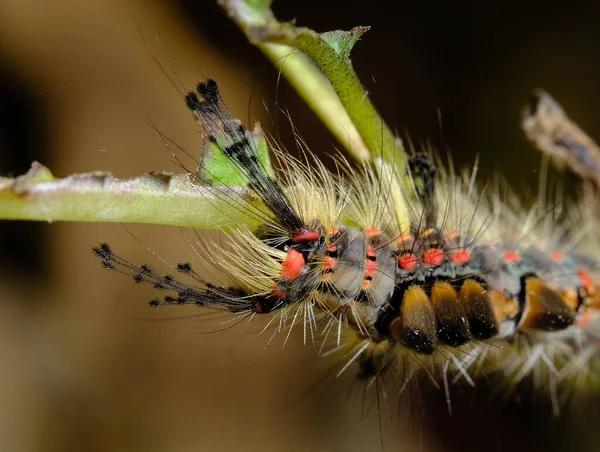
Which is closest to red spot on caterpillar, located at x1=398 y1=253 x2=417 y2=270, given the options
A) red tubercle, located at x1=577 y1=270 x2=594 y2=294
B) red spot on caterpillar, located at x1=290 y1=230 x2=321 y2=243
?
red spot on caterpillar, located at x1=290 y1=230 x2=321 y2=243

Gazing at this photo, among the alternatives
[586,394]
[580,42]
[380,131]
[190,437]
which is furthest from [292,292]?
[580,42]

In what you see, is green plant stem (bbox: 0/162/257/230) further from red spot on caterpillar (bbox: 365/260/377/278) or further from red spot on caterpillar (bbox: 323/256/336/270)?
red spot on caterpillar (bbox: 365/260/377/278)

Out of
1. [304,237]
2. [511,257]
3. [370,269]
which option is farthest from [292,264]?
[511,257]

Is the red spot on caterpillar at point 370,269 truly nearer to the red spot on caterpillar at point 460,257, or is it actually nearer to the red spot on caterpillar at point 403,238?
the red spot on caterpillar at point 403,238

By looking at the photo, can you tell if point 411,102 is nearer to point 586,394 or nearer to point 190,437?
point 586,394

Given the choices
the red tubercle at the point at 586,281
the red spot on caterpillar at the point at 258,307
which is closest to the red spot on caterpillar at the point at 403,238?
the red spot on caterpillar at the point at 258,307

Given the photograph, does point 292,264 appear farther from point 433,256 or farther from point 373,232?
point 433,256
